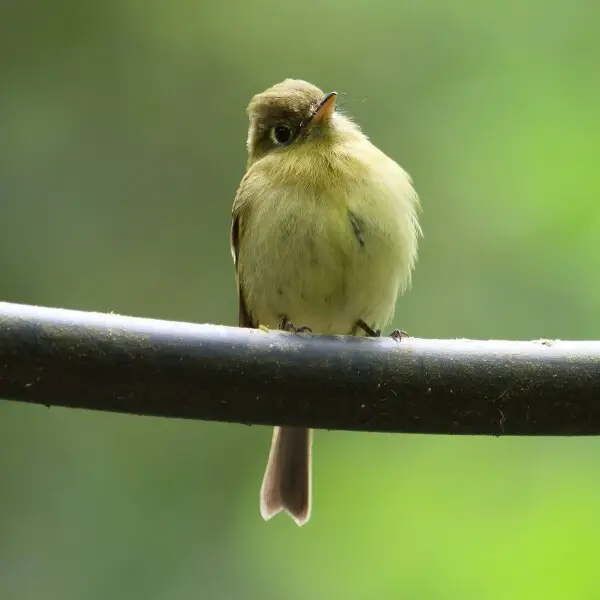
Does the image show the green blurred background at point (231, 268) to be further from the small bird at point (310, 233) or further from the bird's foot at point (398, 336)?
the bird's foot at point (398, 336)

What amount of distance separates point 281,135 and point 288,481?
104 centimetres

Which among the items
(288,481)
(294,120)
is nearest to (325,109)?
(294,120)

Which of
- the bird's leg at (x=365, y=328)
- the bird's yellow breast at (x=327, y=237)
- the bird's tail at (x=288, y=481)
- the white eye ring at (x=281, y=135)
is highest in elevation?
the white eye ring at (x=281, y=135)

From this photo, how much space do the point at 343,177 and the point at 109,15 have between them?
2733 mm

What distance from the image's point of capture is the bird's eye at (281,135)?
2.96m

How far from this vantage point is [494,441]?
3.85 m

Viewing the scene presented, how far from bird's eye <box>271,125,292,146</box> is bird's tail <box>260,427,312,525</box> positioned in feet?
2.85

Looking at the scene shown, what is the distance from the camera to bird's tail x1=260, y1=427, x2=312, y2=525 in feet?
8.96

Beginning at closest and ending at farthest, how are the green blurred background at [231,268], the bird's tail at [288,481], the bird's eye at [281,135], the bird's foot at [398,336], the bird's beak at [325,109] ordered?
the bird's foot at [398,336]
the bird's tail at [288,481]
the bird's beak at [325,109]
the bird's eye at [281,135]
the green blurred background at [231,268]

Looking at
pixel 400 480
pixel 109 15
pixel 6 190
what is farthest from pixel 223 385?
pixel 109 15

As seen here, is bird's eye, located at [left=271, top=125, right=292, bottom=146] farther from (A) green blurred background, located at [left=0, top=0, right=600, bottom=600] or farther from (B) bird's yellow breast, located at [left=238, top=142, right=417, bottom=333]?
(A) green blurred background, located at [left=0, top=0, right=600, bottom=600]

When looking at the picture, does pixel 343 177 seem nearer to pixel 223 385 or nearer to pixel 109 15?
pixel 223 385

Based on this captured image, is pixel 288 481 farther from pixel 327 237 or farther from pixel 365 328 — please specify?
pixel 327 237

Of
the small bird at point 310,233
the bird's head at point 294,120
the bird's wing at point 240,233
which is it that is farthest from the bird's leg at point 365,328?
the bird's head at point 294,120
